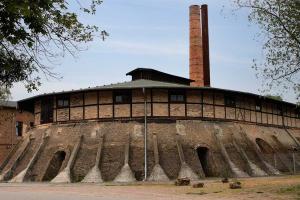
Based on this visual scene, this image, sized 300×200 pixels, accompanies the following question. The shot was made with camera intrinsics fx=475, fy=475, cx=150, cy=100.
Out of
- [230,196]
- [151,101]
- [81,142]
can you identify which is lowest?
[230,196]

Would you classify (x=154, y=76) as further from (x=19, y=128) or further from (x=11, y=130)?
(x=19, y=128)

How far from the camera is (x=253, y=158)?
3120 centimetres

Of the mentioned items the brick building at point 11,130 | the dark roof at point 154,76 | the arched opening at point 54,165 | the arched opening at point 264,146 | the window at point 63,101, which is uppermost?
the dark roof at point 154,76

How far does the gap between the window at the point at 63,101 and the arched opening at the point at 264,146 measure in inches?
540

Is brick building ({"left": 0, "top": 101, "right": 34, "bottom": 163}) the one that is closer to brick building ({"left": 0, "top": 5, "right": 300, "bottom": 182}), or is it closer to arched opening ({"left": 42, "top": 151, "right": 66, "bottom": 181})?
brick building ({"left": 0, "top": 5, "right": 300, "bottom": 182})

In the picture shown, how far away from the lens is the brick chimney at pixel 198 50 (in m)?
40.0

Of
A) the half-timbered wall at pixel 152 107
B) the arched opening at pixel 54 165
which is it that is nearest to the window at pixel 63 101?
the half-timbered wall at pixel 152 107

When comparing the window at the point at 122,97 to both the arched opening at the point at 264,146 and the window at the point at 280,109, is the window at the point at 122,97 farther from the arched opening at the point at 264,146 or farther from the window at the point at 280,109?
the window at the point at 280,109

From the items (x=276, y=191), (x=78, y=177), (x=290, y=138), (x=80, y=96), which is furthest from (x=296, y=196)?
(x=290, y=138)

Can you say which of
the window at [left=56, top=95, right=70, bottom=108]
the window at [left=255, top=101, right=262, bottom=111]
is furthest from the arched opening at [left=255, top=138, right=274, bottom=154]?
the window at [left=56, top=95, right=70, bottom=108]

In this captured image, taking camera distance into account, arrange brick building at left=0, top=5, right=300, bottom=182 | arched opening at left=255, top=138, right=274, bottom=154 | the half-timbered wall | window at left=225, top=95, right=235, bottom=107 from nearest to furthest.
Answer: brick building at left=0, top=5, right=300, bottom=182, the half-timbered wall, window at left=225, top=95, right=235, bottom=107, arched opening at left=255, top=138, right=274, bottom=154

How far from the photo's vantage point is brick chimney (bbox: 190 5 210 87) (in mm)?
40000

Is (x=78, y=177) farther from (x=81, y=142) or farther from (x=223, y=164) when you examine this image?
(x=223, y=164)

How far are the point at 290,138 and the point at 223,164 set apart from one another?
1210 cm
